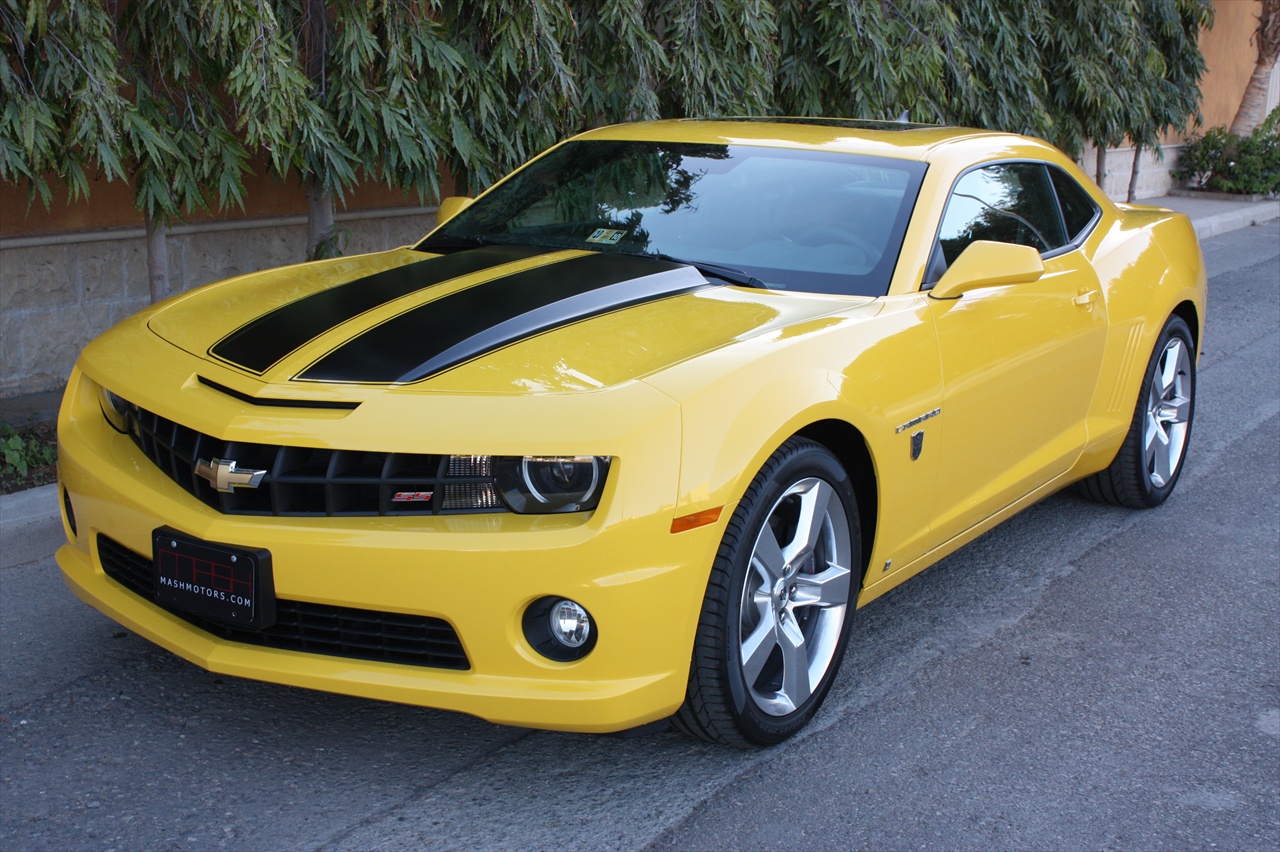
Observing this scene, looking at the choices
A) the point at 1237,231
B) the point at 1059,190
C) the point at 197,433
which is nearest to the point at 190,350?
the point at 197,433

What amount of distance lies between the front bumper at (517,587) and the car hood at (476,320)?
31 centimetres

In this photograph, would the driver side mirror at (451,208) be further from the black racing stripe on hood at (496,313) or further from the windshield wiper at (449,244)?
the black racing stripe on hood at (496,313)

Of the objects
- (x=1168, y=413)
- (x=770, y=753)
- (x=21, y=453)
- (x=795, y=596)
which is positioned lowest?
(x=770, y=753)

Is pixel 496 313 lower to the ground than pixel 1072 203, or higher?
lower

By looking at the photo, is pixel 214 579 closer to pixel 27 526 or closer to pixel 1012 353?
pixel 27 526

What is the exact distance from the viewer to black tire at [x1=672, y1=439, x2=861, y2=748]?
9.53ft

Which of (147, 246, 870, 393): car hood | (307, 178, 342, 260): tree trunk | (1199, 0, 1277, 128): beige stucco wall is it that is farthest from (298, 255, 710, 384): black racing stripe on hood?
(1199, 0, 1277, 128): beige stucco wall

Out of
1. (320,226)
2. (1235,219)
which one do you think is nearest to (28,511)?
(320,226)

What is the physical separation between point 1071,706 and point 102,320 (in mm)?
5712

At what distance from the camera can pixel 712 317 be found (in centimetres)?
334

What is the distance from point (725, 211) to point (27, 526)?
2.73m

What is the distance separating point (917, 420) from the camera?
3484 mm

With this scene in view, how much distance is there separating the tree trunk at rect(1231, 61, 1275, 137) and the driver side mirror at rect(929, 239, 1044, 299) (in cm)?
1772

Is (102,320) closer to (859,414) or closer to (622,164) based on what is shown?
(622,164)
